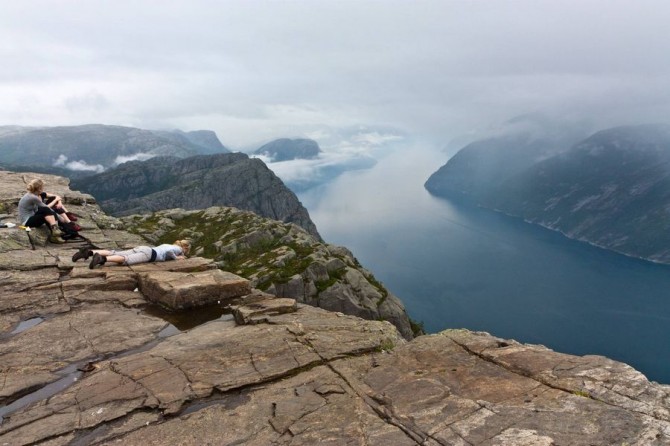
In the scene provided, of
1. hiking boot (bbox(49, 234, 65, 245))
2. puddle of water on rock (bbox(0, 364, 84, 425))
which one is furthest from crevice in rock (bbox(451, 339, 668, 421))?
hiking boot (bbox(49, 234, 65, 245))

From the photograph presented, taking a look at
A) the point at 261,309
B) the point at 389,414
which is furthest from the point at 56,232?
the point at 389,414

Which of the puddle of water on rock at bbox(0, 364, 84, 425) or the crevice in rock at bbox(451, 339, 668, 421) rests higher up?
the crevice in rock at bbox(451, 339, 668, 421)

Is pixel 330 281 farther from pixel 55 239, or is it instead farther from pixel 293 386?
pixel 293 386

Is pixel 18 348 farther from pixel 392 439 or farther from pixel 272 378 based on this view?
pixel 392 439

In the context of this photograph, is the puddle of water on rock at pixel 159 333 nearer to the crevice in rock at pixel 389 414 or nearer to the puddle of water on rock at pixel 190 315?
the puddle of water on rock at pixel 190 315

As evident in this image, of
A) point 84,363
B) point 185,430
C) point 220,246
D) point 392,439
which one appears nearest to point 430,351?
point 392,439

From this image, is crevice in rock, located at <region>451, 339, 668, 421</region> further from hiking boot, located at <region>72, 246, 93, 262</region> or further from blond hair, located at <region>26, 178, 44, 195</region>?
blond hair, located at <region>26, 178, 44, 195</region>
